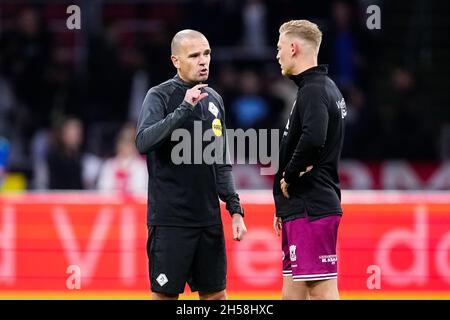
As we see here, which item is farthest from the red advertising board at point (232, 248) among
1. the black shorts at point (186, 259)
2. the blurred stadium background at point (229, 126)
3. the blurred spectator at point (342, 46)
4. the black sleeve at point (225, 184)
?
the blurred spectator at point (342, 46)

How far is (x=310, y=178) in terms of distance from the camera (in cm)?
749

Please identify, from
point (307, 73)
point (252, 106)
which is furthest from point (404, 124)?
point (307, 73)

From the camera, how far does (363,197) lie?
11.6 m

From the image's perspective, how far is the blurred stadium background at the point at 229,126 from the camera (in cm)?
1130

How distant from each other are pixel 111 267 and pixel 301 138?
458 centimetres

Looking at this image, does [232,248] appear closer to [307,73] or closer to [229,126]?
[229,126]

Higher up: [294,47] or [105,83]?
[294,47]

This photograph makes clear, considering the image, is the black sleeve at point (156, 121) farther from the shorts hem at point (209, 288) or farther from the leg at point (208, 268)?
the shorts hem at point (209, 288)

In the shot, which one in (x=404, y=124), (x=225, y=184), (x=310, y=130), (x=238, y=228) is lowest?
(x=238, y=228)

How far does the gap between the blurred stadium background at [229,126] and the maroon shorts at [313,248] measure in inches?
139

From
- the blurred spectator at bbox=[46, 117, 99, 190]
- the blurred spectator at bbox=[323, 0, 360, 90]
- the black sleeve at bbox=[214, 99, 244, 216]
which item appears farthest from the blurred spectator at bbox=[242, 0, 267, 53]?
the black sleeve at bbox=[214, 99, 244, 216]

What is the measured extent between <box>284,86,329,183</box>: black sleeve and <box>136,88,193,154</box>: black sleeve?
0.74 metres

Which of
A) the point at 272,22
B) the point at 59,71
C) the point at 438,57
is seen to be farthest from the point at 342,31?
the point at 59,71

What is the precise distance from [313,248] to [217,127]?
105cm
